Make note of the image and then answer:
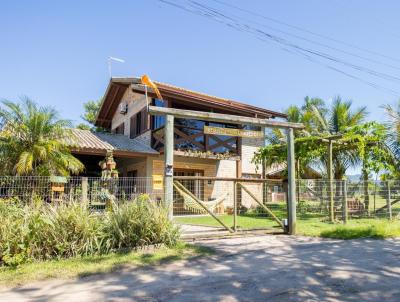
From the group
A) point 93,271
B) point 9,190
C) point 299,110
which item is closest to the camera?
point 93,271

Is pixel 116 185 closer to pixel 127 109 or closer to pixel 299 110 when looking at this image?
pixel 127 109

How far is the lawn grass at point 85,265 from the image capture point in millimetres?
4504

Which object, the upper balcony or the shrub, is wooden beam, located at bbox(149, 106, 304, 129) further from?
the upper balcony

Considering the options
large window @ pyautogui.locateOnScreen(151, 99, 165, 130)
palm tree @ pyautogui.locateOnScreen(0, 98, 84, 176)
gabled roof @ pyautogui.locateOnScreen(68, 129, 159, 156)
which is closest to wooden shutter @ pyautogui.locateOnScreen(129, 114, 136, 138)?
gabled roof @ pyautogui.locateOnScreen(68, 129, 159, 156)

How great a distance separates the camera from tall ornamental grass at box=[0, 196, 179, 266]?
5133 mm

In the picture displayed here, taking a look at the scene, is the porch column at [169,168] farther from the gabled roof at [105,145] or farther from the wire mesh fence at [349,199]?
the gabled roof at [105,145]

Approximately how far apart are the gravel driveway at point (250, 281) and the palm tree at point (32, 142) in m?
6.11

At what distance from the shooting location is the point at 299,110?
75.2ft

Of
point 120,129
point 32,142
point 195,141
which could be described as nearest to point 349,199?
point 195,141

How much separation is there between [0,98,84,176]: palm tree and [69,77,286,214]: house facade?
228cm

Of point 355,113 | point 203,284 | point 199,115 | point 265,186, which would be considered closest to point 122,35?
point 199,115

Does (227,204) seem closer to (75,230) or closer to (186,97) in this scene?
(186,97)

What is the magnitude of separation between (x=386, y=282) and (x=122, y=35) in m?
8.91

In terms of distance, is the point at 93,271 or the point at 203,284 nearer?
the point at 203,284
